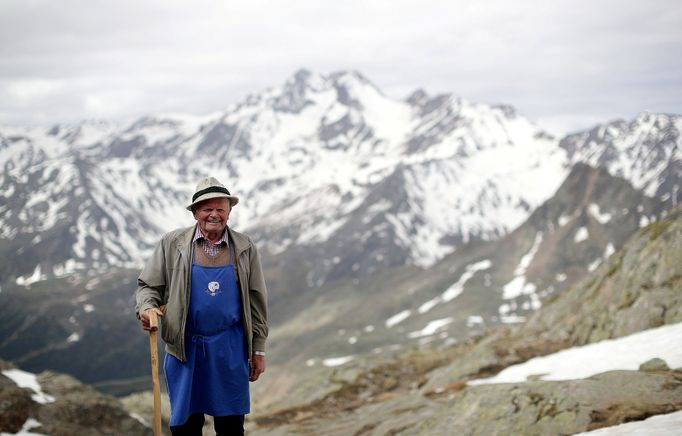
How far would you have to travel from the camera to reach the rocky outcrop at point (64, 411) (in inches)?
939

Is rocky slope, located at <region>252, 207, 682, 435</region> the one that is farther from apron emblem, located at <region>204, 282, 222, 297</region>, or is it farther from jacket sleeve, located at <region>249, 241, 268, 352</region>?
apron emblem, located at <region>204, 282, 222, 297</region>

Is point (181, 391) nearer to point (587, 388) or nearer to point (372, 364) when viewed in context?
point (587, 388)

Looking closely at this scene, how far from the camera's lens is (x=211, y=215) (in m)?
11.3

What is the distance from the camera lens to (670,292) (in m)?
27.1

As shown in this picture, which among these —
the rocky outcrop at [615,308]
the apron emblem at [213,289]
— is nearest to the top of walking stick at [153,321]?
the apron emblem at [213,289]

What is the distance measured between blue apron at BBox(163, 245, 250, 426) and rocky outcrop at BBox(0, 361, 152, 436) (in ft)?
47.6

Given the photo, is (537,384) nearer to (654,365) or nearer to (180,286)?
(654,365)

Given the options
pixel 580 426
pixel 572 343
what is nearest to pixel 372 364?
pixel 572 343

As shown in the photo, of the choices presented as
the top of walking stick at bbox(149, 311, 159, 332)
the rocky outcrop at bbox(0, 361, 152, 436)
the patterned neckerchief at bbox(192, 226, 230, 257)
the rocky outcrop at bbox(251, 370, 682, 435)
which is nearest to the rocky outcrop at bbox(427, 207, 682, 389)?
the rocky outcrop at bbox(251, 370, 682, 435)

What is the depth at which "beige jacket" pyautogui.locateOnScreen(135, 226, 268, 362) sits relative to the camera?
36.5 feet

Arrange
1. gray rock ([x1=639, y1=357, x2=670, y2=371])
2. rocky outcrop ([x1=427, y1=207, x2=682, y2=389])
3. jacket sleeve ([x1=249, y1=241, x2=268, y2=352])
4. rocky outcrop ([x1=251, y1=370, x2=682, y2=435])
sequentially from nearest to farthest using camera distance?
1. jacket sleeve ([x1=249, y1=241, x2=268, y2=352])
2. rocky outcrop ([x1=251, y1=370, x2=682, y2=435])
3. gray rock ([x1=639, y1=357, x2=670, y2=371])
4. rocky outcrop ([x1=427, y1=207, x2=682, y2=389])

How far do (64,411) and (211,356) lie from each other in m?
17.2

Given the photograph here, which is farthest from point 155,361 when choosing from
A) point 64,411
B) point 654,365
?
point 64,411

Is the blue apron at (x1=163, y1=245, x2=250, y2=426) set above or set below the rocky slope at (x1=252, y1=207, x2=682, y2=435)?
above
